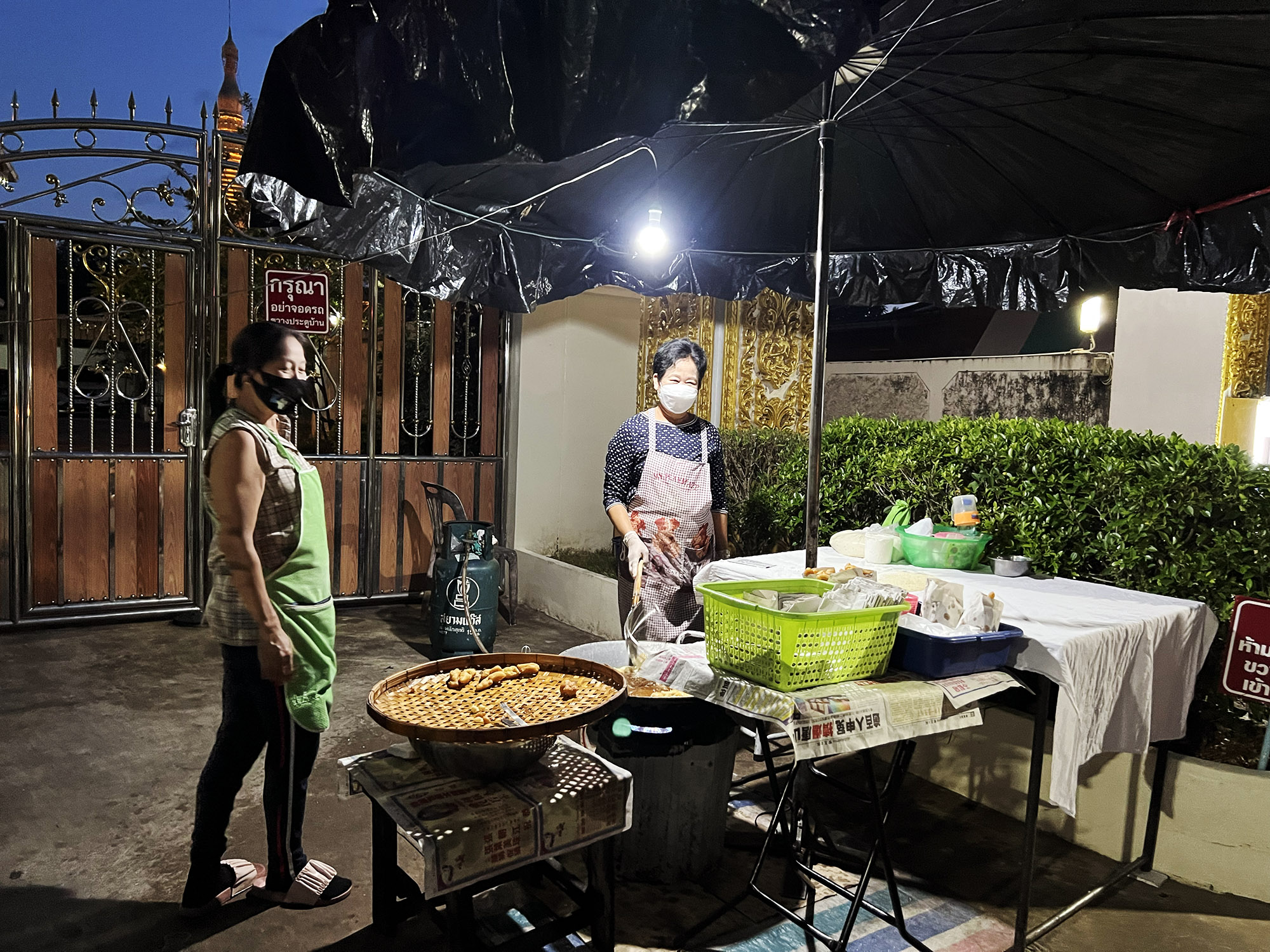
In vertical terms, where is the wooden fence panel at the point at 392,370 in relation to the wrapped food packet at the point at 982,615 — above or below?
above

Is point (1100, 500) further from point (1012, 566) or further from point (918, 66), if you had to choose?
point (918, 66)

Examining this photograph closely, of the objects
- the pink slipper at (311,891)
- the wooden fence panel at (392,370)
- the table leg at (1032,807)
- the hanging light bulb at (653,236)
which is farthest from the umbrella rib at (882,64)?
the wooden fence panel at (392,370)

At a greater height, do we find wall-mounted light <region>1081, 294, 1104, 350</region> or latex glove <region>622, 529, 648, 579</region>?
wall-mounted light <region>1081, 294, 1104, 350</region>

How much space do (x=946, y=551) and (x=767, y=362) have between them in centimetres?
370

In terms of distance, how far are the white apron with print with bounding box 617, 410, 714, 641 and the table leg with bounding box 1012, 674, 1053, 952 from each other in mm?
1710

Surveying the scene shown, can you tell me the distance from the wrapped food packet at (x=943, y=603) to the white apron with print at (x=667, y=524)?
5.08 ft

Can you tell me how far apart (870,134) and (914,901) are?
9.63ft

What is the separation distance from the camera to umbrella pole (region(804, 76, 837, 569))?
3002mm

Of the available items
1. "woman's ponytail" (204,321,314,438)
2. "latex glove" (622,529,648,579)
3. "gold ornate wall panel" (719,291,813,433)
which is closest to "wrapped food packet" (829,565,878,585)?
"latex glove" (622,529,648,579)

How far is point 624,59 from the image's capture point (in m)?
2.05

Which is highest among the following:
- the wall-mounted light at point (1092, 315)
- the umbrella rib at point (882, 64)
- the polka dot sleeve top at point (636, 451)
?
the wall-mounted light at point (1092, 315)

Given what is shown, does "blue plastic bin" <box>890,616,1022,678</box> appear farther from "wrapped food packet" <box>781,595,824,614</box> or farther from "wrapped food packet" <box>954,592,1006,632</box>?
"wrapped food packet" <box>781,595,824,614</box>

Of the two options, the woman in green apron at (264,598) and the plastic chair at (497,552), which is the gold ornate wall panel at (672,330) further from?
the woman in green apron at (264,598)

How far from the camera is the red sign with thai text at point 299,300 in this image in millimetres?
6727
